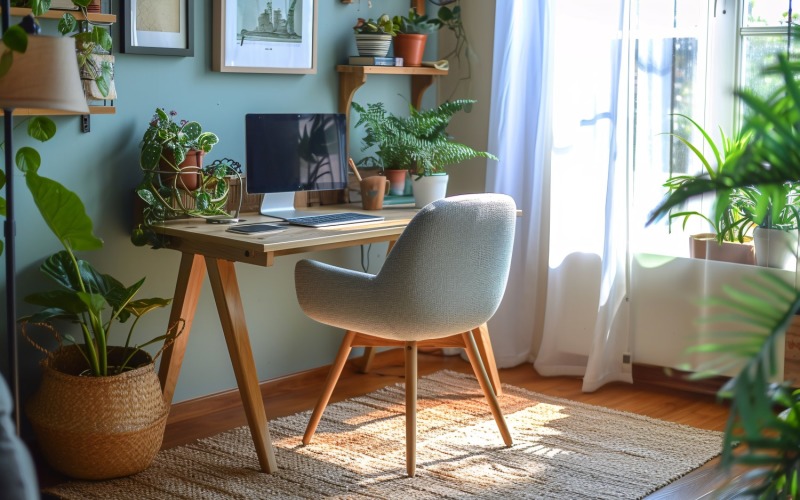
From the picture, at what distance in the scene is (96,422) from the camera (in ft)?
9.25

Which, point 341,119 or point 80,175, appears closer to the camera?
point 80,175

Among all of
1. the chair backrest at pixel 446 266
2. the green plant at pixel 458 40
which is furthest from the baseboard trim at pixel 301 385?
the green plant at pixel 458 40

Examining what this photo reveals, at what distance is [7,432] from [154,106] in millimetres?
2102

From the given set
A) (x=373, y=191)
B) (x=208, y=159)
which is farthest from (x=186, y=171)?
(x=373, y=191)

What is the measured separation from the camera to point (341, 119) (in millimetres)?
3650

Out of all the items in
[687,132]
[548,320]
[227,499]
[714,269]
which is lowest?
[227,499]

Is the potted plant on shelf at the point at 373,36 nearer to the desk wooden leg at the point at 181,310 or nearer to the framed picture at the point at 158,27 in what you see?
the framed picture at the point at 158,27

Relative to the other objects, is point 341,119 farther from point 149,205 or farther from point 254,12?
point 149,205

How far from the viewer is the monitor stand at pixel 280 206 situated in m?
3.49

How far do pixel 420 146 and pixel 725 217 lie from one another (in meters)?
1.11

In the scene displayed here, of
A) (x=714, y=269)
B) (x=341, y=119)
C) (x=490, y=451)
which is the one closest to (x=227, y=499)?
(x=490, y=451)

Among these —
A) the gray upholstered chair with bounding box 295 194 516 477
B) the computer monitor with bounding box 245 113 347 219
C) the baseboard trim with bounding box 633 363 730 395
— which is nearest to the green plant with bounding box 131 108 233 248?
the computer monitor with bounding box 245 113 347 219

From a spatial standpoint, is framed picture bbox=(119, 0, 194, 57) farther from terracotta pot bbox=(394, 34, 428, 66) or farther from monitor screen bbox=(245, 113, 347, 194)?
terracotta pot bbox=(394, 34, 428, 66)

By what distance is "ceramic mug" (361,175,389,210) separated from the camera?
3.65m
